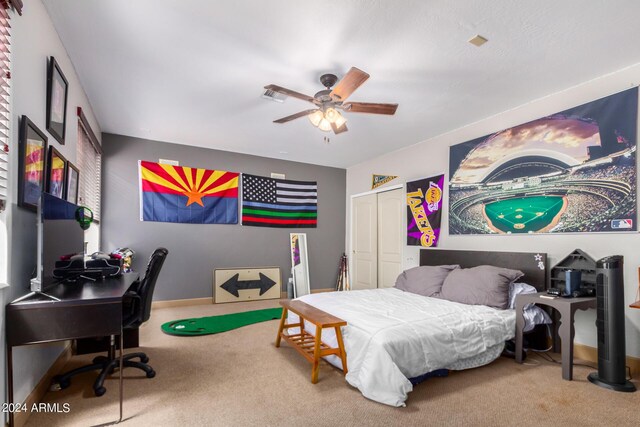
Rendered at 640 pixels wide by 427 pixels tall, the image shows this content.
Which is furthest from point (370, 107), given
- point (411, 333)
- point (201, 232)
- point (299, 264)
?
point (299, 264)

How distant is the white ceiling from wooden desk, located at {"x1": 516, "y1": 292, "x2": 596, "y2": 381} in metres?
2.00

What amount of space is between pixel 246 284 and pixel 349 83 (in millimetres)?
4085

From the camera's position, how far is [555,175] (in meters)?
3.21

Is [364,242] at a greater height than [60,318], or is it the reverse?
[364,242]

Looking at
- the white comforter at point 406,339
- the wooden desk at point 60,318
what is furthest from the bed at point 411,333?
the wooden desk at point 60,318

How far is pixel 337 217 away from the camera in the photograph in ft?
21.5

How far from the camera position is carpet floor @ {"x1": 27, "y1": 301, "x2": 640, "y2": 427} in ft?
6.48

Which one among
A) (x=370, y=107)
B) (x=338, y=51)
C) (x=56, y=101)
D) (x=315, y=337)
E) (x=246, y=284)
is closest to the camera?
(x=56, y=101)

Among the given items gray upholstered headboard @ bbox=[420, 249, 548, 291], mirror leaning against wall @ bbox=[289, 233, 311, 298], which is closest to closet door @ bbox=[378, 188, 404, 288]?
gray upholstered headboard @ bbox=[420, 249, 548, 291]

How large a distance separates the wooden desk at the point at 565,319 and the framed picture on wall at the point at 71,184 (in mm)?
4184

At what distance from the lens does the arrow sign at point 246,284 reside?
5379 millimetres

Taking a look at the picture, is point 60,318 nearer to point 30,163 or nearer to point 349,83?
point 30,163

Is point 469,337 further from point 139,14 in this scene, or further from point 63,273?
point 139,14

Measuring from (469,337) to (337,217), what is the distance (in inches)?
162
